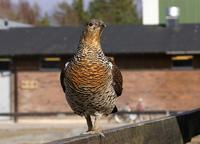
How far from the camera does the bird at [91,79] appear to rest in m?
7.11

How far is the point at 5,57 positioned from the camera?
138ft

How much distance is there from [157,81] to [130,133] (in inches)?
1283

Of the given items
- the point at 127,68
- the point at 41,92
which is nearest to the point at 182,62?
the point at 127,68

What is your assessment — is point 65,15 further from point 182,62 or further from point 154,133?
point 154,133

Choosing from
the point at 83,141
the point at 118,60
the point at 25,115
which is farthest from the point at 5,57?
the point at 83,141

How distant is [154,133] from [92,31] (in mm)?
2714

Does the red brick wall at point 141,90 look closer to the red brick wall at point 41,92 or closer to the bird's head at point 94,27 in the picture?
the red brick wall at point 41,92

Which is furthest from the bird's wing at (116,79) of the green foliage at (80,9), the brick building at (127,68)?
the green foliage at (80,9)

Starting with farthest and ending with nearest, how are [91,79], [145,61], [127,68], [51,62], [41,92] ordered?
1. [51,62]
2. [41,92]
3. [127,68]
4. [145,61]
5. [91,79]

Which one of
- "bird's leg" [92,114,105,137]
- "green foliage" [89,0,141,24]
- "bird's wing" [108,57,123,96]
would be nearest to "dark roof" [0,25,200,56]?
"bird's wing" [108,57,123,96]

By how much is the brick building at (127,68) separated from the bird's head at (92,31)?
108 ft

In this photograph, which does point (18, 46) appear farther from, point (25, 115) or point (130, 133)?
point (130, 133)

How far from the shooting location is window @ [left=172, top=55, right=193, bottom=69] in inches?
1608

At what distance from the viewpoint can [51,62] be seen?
42188mm
